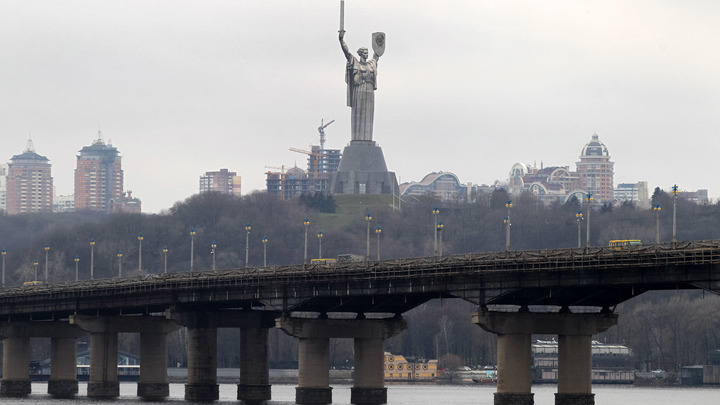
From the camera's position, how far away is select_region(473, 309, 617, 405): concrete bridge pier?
144m

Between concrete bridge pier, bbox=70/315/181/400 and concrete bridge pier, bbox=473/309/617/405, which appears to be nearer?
concrete bridge pier, bbox=473/309/617/405

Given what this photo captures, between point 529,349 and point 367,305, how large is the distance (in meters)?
27.2

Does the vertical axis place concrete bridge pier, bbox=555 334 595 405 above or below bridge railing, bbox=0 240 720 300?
below

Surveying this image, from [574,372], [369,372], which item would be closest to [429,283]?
[574,372]

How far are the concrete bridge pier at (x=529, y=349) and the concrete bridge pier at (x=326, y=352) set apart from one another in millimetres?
24476

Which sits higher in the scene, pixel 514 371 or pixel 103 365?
pixel 514 371

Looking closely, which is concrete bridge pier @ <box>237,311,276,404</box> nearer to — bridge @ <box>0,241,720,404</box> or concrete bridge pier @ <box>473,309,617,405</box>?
bridge @ <box>0,241,720,404</box>

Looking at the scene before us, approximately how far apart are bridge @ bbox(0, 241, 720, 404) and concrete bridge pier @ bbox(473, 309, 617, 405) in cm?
8

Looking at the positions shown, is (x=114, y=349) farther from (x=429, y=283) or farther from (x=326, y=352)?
(x=429, y=283)

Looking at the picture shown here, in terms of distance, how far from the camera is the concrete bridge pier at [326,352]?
168 metres

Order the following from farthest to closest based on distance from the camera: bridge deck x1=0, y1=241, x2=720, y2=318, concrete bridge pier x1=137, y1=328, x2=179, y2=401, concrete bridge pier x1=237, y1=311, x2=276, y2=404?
1. concrete bridge pier x1=137, y1=328, x2=179, y2=401
2. concrete bridge pier x1=237, y1=311, x2=276, y2=404
3. bridge deck x1=0, y1=241, x2=720, y2=318

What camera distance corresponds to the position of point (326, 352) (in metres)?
170

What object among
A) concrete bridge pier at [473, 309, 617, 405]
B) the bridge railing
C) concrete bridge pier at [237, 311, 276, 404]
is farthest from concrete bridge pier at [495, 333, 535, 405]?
concrete bridge pier at [237, 311, 276, 404]

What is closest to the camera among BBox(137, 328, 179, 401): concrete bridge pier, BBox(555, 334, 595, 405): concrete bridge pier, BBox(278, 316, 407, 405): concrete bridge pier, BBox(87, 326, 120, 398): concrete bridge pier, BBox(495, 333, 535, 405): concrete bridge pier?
BBox(555, 334, 595, 405): concrete bridge pier
